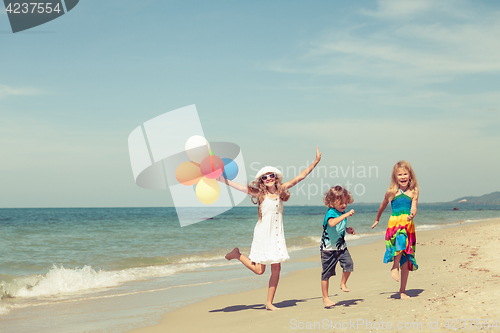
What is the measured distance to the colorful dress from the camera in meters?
4.79

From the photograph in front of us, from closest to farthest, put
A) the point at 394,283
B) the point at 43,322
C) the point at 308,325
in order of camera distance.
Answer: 1. the point at 308,325
2. the point at 43,322
3. the point at 394,283

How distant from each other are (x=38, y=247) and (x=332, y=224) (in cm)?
1550

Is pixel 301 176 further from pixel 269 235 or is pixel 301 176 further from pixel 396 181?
pixel 396 181

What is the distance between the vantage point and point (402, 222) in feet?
15.8

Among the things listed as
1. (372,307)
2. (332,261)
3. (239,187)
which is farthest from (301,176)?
(372,307)

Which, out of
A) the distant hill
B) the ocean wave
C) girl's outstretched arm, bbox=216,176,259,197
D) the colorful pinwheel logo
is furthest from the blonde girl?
the distant hill

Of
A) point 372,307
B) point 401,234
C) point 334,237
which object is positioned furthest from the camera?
point 334,237

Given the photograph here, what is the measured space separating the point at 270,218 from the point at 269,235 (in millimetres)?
209

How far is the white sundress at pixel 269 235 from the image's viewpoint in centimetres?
486

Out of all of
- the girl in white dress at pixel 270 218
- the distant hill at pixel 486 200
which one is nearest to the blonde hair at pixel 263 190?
the girl in white dress at pixel 270 218

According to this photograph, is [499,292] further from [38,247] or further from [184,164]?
[38,247]

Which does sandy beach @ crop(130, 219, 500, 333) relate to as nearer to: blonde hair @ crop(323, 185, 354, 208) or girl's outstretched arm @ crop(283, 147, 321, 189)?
blonde hair @ crop(323, 185, 354, 208)

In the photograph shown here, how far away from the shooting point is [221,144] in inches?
197

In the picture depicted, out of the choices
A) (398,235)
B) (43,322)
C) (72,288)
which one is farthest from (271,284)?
(72,288)
